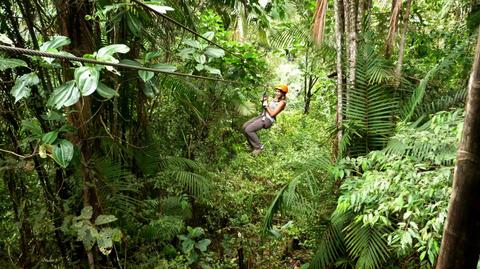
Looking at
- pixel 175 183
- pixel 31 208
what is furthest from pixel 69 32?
pixel 175 183

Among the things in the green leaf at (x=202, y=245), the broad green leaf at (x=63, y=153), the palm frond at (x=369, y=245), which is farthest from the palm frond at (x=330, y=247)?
the broad green leaf at (x=63, y=153)

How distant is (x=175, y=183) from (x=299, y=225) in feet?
6.36

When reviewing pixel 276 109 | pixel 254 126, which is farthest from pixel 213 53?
pixel 254 126

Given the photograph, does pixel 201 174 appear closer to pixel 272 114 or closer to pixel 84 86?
pixel 272 114

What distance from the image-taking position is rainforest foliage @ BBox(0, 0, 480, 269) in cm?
217

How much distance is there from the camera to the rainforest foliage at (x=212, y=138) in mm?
2172

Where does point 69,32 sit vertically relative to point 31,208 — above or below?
above

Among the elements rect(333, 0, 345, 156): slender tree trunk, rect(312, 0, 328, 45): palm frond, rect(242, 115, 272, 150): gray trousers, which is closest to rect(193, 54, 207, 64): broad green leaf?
rect(242, 115, 272, 150): gray trousers

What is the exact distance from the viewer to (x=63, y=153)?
1644mm

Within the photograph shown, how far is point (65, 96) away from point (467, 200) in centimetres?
130

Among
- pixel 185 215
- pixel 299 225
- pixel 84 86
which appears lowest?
pixel 299 225

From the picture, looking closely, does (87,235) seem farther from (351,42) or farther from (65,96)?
(351,42)

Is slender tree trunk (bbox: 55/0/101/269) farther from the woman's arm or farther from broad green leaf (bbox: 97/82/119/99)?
the woman's arm

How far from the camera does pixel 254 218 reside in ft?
17.3
